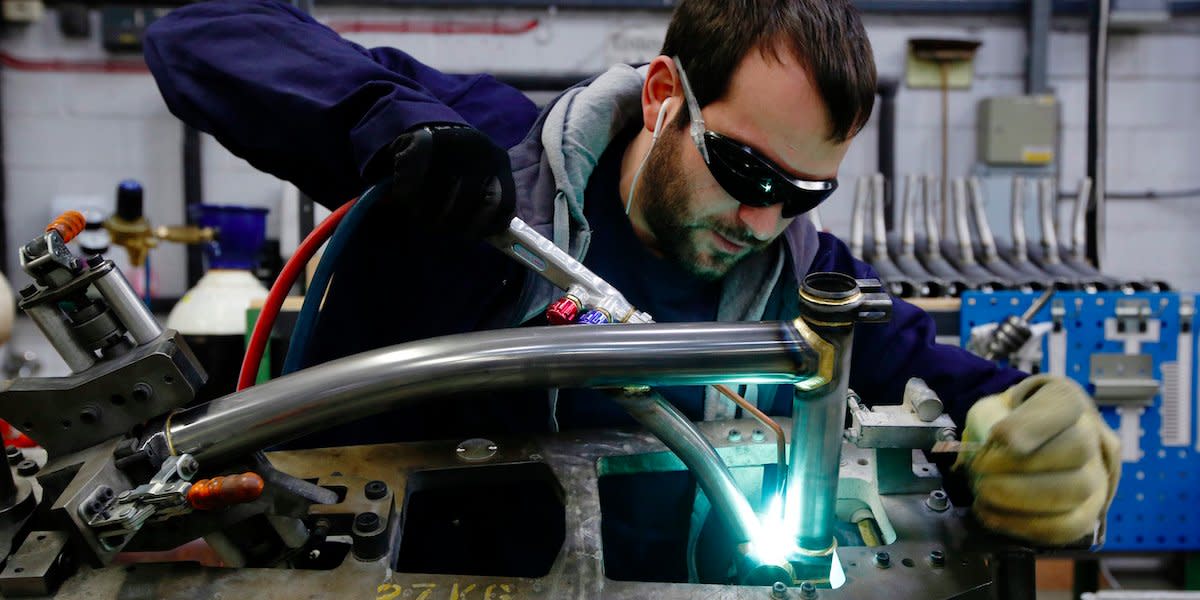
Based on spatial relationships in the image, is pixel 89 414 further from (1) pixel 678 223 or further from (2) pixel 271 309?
(1) pixel 678 223

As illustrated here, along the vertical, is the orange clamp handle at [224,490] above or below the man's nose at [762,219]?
below

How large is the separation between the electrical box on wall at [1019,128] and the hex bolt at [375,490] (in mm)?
2235

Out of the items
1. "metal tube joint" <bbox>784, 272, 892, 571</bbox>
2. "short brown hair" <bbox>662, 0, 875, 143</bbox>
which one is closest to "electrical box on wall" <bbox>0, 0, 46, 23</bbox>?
"short brown hair" <bbox>662, 0, 875, 143</bbox>

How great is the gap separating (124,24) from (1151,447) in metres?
2.99

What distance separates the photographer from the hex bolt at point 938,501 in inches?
29.0

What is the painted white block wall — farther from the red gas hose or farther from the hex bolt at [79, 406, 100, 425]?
the hex bolt at [79, 406, 100, 425]

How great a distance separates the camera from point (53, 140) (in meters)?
2.25

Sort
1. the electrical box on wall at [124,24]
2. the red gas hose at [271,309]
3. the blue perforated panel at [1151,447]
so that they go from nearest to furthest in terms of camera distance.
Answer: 1. the red gas hose at [271,309]
2. the blue perforated panel at [1151,447]
3. the electrical box on wall at [124,24]

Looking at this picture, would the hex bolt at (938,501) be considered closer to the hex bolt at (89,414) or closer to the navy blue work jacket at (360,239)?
the navy blue work jacket at (360,239)

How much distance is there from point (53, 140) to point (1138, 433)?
10.1 feet

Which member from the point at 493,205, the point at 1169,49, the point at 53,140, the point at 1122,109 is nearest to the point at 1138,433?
the point at 1122,109

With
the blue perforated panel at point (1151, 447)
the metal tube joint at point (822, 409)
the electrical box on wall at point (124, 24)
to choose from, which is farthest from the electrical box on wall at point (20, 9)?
the blue perforated panel at point (1151, 447)

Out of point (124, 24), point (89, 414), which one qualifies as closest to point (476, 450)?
point (89, 414)

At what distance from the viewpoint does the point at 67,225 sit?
66 cm
